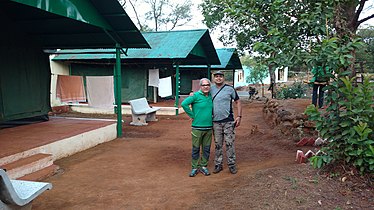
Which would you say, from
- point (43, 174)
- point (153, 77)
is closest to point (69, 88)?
point (153, 77)

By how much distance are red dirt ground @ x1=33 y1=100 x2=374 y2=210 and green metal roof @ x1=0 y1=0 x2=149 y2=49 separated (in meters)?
2.71

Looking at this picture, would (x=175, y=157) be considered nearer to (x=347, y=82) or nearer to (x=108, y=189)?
(x=108, y=189)

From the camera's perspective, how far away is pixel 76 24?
677 cm

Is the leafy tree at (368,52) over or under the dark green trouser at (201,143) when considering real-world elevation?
over

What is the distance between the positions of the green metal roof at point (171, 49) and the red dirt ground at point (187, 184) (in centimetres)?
617

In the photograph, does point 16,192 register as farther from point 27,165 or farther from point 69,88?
point 69,88

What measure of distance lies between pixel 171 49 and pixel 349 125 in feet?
30.2

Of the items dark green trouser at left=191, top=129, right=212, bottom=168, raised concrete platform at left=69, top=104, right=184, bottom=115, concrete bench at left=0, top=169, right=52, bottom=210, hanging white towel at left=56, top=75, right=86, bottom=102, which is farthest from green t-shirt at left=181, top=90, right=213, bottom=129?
raised concrete platform at left=69, top=104, right=184, bottom=115

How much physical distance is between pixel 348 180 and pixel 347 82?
1123 mm

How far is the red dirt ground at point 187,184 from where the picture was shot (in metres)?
3.15

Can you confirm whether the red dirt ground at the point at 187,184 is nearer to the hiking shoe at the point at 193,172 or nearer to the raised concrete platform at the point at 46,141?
the hiking shoe at the point at 193,172

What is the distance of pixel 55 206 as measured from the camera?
11.0 feet

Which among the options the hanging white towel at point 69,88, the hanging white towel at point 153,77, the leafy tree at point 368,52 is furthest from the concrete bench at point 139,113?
the leafy tree at point 368,52

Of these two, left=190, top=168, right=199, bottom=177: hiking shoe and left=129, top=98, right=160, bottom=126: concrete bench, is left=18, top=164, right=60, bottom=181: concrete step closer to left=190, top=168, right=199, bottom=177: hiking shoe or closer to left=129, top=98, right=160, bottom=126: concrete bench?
left=190, top=168, right=199, bottom=177: hiking shoe
